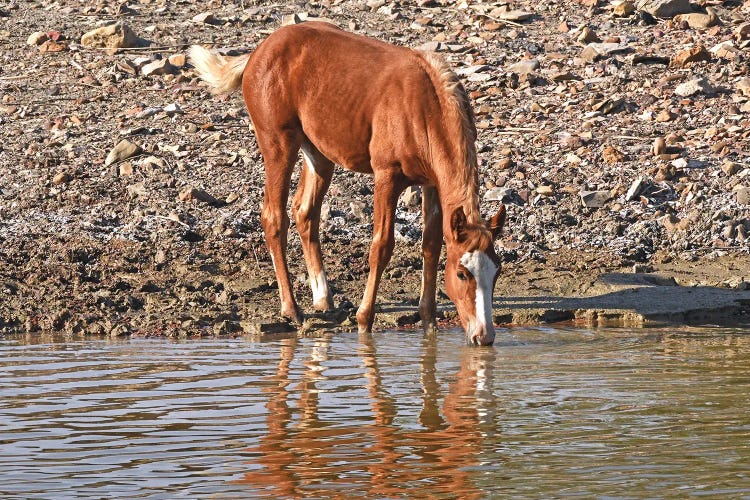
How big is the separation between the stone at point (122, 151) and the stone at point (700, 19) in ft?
20.0

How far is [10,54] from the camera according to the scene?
15352mm

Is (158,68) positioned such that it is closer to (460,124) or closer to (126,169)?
(126,169)

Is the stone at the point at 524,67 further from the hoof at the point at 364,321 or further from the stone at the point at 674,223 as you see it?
the hoof at the point at 364,321

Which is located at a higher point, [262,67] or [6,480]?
[262,67]

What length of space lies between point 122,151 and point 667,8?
6233 millimetres

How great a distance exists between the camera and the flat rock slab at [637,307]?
9.37 m

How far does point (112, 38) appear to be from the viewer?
50.0 ft

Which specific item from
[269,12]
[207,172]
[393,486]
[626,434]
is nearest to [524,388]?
[626,434]

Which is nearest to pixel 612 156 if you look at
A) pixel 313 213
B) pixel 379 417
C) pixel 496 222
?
pixel 313 213

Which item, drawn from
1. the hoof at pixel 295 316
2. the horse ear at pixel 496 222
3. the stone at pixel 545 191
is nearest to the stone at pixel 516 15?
the stone at pixel 545 191

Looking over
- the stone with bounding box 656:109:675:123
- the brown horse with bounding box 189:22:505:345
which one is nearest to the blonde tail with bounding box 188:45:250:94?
the brown horse with bounding box 189:22:505:345

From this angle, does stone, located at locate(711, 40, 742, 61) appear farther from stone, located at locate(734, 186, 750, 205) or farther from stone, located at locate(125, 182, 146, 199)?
stone, located at locate(125, 182, 146, 199)

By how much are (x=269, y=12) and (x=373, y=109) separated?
23.7 feet

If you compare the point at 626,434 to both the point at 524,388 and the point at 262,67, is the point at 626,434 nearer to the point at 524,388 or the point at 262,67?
the point at 524,388
